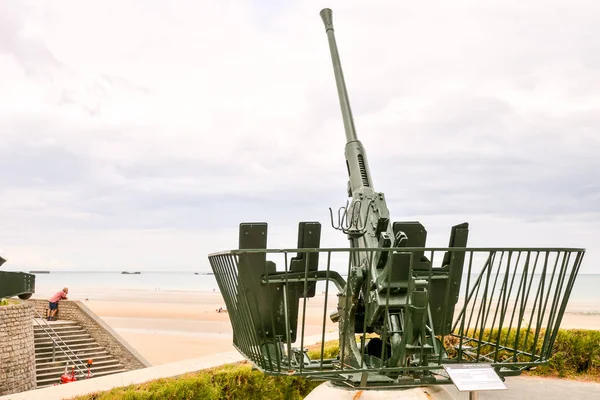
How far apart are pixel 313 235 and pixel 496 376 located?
1.11 m

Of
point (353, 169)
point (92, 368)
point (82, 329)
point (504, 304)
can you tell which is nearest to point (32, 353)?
point (92, 368)

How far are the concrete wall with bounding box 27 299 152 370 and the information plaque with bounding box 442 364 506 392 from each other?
16.6 meters

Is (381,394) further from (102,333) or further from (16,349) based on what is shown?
(102,333)

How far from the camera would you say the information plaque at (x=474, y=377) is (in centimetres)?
209

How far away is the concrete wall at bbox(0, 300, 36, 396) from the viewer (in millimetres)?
13172

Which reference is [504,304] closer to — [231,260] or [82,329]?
[231,260]

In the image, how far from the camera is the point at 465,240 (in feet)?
10.4

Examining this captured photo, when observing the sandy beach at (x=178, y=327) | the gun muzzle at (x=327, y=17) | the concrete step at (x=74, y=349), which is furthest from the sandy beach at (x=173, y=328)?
the gun muzzle at (x=327, y=17)

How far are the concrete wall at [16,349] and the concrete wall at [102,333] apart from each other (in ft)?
8.36

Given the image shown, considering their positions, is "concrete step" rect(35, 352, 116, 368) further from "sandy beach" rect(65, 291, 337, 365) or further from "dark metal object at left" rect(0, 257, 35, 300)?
"dark metal object at left" rect(0, 257, 35, 300)

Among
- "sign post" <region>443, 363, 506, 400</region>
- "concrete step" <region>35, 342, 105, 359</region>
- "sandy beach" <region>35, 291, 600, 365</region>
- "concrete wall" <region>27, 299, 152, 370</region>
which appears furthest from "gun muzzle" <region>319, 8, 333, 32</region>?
"concrete step" <region>35, 342, 105, 359</region>

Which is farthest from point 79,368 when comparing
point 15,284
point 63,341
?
point 15,284

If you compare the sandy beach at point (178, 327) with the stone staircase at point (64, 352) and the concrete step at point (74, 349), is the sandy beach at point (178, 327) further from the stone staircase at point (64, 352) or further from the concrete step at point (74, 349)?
the concrete step at point (74, 349)

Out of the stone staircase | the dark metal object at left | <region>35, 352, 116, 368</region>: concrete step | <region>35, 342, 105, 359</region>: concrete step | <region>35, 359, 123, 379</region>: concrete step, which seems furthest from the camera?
<region>35, 342, 105, 359</region>: concrete step
